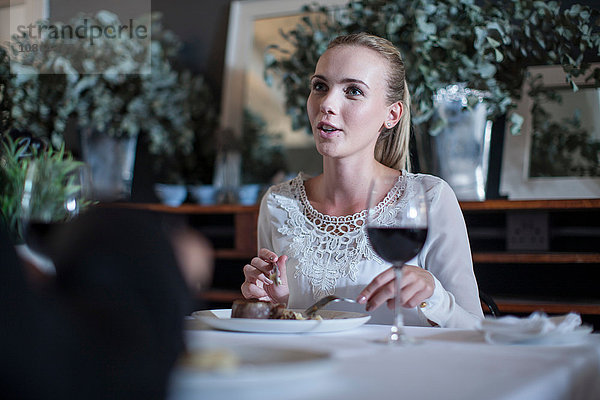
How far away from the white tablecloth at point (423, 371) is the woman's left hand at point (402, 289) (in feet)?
0.18

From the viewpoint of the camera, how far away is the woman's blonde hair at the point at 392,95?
175 centimetres

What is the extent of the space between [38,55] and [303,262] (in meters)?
2.13

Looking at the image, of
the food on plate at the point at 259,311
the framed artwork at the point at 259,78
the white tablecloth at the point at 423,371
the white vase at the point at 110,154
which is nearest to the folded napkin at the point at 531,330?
the white tablecloth at the point at 423,371

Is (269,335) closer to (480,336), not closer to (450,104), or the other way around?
(480,336)

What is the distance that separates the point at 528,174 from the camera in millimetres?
2561

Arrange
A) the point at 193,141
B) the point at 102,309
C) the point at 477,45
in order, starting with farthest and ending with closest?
1. the point at 193,141
2. the point at 477,45
3. the point at 102,309

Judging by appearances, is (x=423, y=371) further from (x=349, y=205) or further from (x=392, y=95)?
(x=392, y=95)

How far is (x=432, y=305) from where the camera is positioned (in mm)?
1205

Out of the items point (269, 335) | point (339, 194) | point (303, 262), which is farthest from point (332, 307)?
point (269, 335)

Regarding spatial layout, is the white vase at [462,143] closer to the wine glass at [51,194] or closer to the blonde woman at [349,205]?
the blonde woman at [349,205]

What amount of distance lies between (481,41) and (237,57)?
1392 mm

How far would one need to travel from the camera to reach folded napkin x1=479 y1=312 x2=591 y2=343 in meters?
0.87

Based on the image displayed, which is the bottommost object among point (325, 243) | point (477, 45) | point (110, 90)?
point (325, 243)

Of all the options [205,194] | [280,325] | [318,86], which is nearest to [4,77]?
[205,194]
